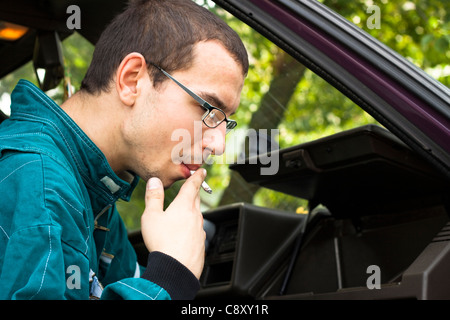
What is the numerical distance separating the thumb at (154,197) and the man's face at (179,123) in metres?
0.21

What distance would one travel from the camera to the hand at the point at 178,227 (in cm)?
144

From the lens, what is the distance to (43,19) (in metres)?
2.54

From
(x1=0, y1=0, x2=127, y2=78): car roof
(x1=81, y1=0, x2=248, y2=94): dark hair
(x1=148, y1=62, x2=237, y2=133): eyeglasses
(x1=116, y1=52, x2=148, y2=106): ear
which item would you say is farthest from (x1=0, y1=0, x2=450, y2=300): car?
(x1=116, y1=52, x2=148, y2=106): ear

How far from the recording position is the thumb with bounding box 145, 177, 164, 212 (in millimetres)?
1558

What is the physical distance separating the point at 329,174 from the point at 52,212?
1.14 m

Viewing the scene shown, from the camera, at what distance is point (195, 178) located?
1.68 m

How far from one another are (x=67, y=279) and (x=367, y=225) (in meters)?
1.32

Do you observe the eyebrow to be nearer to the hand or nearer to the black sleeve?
the hand

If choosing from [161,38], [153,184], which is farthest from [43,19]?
[153,184]

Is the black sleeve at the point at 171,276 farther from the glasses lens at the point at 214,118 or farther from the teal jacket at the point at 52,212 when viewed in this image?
the glasses lens at the point at 214,118

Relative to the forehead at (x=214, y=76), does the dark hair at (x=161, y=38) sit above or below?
above

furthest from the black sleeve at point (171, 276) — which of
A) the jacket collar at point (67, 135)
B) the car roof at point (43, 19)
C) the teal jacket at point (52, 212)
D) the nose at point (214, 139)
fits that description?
the car roof at point (43, 19)

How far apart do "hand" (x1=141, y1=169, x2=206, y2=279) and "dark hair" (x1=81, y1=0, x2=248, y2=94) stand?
0.41 m
